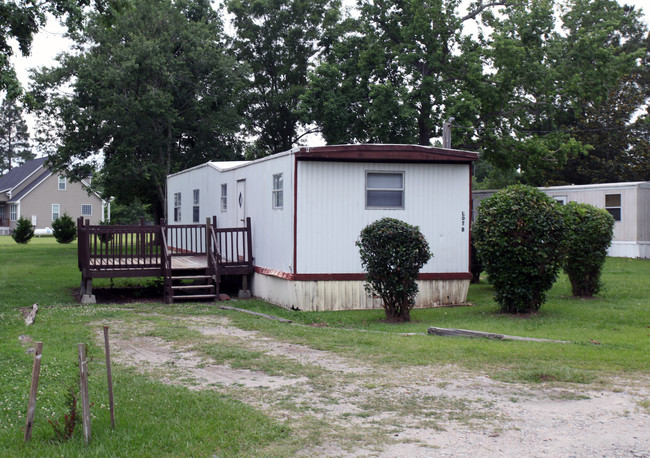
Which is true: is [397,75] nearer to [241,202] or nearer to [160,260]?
[241,202]

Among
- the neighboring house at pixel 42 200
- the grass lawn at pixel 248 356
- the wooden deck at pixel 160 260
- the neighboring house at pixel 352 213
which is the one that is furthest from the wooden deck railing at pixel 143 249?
the neighboring house at pixel 42 200

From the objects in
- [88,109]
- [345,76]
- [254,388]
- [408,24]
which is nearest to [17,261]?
[88,109]

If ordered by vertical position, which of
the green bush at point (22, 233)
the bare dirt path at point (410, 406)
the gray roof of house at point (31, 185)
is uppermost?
the gray roof of house at point (31, 185)

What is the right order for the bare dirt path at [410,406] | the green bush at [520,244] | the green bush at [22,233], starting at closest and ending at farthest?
the bare dirt path at [410,406], the green bush at [520,244], the green bush at [22,233]

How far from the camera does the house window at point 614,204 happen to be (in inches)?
943

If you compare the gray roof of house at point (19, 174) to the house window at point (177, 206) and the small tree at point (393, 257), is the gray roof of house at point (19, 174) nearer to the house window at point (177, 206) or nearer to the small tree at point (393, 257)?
the house window at point (177, 206)

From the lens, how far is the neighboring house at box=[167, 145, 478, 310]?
1228cm

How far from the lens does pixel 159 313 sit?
39.2 ft

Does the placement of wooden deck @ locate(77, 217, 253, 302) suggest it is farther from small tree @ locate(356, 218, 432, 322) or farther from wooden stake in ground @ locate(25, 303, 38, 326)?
small tree @ locate(356, 218, 432, 322)

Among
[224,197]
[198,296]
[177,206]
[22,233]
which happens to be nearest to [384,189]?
[198,296]

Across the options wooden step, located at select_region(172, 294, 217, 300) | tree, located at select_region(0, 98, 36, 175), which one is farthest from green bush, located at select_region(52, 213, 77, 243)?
tree, located at select_region(0, 98, 36, 175)

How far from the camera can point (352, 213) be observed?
12.5 metres

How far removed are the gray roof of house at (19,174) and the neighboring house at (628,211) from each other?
47323 mm

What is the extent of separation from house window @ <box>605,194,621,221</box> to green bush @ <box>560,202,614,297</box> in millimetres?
12416
